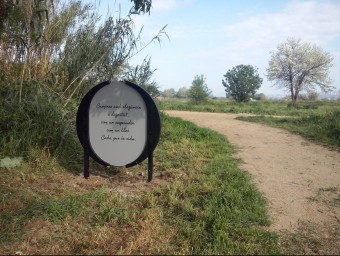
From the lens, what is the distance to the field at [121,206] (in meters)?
2.58

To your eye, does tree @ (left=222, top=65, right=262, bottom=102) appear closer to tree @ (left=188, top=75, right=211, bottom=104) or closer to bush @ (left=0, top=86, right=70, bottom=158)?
tree @ (left=188, top=75, right=211, bottom=104)

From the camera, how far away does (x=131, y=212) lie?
121 inches

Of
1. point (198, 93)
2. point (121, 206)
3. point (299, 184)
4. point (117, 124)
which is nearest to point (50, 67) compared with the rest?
point (117, 124)

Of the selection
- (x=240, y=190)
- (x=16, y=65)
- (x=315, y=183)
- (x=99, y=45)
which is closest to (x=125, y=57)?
(x=99, y=45)

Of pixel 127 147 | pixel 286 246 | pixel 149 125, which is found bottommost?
pixel 286 246

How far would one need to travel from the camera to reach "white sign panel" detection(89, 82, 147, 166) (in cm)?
394

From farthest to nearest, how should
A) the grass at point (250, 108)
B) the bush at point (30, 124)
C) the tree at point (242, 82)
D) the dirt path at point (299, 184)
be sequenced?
the tree at point (242, 82)
the grass at point (250, 108)
the bush at point (30, 124)
the dirt path at point (299, 184)

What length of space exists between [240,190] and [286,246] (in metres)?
1.13

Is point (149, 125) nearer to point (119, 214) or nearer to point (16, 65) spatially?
point (119, 214)

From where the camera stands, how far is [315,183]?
169 inches

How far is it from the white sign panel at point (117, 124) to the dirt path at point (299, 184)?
1.68 m

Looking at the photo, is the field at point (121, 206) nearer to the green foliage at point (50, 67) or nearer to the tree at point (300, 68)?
the green foliage at point (50, 67)

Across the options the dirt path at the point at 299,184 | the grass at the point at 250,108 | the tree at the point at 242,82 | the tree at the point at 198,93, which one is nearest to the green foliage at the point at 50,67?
the dirt path at the point at 299,184

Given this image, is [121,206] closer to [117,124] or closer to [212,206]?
[212,206]
